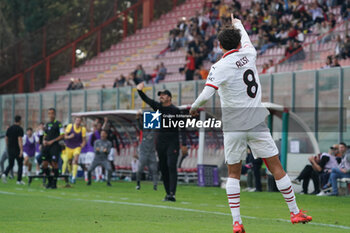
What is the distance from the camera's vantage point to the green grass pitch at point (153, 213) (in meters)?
9.79

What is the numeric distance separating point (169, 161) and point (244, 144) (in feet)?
21.4

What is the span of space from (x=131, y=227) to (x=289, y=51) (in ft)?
58.6

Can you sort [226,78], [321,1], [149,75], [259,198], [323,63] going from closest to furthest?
[226,78], [259,198], [323,63], [321,1], [149,75]

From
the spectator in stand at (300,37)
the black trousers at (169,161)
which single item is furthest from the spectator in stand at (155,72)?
the black trousers at (169,161)

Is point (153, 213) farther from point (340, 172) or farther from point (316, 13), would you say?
point (316, 13)

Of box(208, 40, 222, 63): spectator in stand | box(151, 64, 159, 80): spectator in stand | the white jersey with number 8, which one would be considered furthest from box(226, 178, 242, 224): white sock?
box(151, 64, 159, 80): spectator in stand

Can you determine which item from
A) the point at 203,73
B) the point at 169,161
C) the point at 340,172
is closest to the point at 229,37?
the point at 169,161

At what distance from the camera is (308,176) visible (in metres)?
19.7

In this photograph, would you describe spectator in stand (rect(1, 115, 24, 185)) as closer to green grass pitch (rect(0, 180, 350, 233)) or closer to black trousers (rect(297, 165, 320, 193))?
green grass pitch (rect(0, 180, 350, 233))

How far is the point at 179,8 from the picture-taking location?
1652 inches

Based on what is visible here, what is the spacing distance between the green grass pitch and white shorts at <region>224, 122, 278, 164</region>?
3.64ft

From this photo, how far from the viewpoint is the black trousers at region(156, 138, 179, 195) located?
1525 cm

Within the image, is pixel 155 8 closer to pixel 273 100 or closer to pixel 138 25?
pixel 138 25

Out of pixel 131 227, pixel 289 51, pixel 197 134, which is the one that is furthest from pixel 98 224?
pixel 289 51
